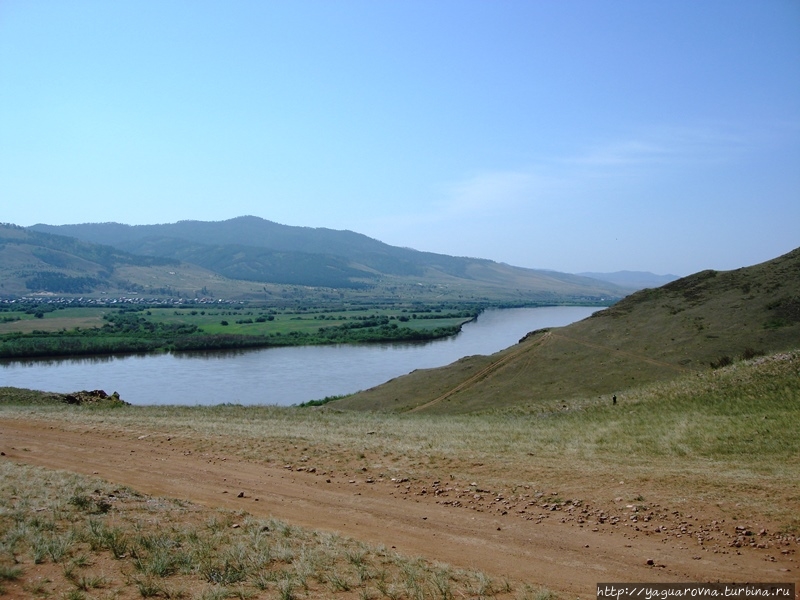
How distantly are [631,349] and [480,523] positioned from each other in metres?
30.3

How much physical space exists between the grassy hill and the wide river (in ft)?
31.8

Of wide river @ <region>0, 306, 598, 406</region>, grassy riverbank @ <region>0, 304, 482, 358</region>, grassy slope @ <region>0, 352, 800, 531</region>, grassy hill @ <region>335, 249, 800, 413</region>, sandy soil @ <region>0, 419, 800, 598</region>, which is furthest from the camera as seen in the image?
grassy riverbank @ <region>0, 304, 482, 358</region>

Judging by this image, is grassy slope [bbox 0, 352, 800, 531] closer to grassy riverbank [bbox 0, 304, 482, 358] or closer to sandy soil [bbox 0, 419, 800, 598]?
sandy soil [bbox 0, 419, 800, 598]

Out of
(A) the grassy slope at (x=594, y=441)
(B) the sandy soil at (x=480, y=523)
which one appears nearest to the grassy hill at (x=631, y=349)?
(A) the grassy slope at (x=594, y=441)

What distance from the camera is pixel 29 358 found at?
66375 millimetres

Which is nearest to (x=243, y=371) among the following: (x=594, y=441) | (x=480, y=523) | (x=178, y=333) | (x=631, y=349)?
(x=631, y=349)

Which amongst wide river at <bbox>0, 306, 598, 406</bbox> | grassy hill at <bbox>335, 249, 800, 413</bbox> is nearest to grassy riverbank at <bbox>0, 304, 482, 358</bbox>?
wide river at <bbox>0, 306, 598, 406</bbox>

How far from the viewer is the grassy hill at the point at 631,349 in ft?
102

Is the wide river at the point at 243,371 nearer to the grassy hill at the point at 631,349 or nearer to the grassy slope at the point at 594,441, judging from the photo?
the grassy hill at the point at 631,349

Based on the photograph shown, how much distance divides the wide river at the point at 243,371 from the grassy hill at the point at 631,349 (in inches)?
382

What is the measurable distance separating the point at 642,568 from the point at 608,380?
25.9 m

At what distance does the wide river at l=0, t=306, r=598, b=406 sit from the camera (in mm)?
43812

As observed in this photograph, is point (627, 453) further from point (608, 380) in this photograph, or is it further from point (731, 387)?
point (608, 380)

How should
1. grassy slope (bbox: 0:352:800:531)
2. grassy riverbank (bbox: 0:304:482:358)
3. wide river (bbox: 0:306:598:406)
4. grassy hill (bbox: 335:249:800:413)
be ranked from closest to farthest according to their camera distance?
grassy slope (bbox: 0:352:800:531)
grassy hill (bbox: 335:249:800:413)
wide river (bbox: 0:306:598:406)
grassy riverbank (bbox: 0:304:482:358)
